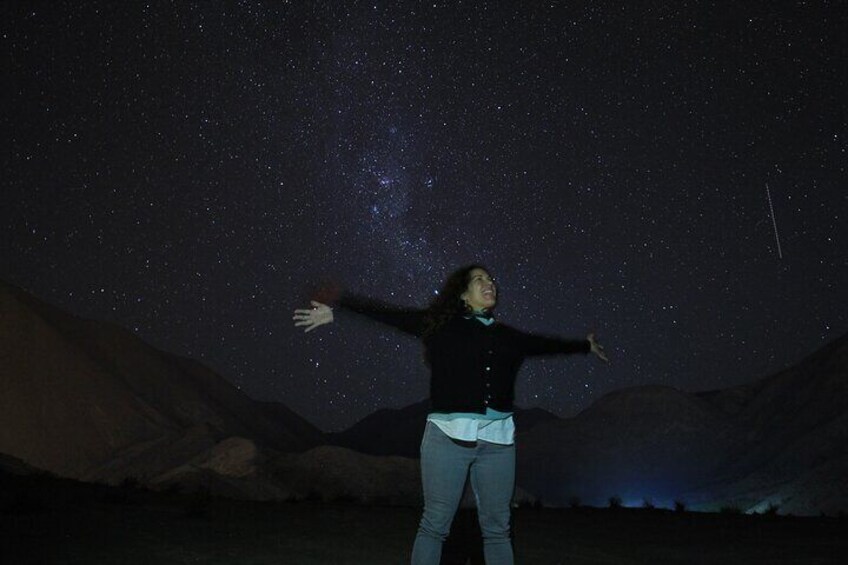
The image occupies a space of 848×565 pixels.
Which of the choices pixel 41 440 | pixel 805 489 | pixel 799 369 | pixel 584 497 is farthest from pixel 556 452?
pixel 41 440

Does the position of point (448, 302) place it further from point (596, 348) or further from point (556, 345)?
point (596, 348)

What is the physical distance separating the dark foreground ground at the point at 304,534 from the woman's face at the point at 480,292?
262 cm

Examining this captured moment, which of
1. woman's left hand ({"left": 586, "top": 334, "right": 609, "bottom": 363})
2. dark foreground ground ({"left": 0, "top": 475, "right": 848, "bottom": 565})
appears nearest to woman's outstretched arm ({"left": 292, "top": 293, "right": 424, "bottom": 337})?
woman's left hand ({"left": 586, "top": 334, "right": 609, "bottom": 363})

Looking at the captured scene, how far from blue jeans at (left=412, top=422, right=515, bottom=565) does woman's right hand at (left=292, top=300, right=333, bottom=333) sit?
1021 millimetres

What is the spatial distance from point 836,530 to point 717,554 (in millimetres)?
3046

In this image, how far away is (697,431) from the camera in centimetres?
5312

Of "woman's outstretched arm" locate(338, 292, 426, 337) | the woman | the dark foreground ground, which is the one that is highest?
"woman's outstretched arm" locate(338, 292, 426, 337)

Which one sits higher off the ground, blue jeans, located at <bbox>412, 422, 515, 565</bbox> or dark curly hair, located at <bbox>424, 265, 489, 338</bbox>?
dark curly hair, located at <bbox>424, 265, 489, 338</bbox>

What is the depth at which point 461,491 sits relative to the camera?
4.02 m

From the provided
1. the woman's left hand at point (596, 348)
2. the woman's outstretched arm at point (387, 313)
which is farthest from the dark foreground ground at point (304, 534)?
the woman's outstretched arm at point (387, 313)

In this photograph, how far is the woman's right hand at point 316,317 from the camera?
462cm

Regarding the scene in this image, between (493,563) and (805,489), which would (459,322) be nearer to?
(493,563)

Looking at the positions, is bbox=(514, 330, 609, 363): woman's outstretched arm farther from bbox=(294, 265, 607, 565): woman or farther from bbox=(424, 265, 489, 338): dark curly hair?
bbox=(424, 265, 489, 338): dark curly hair

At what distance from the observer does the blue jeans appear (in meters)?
3.99
